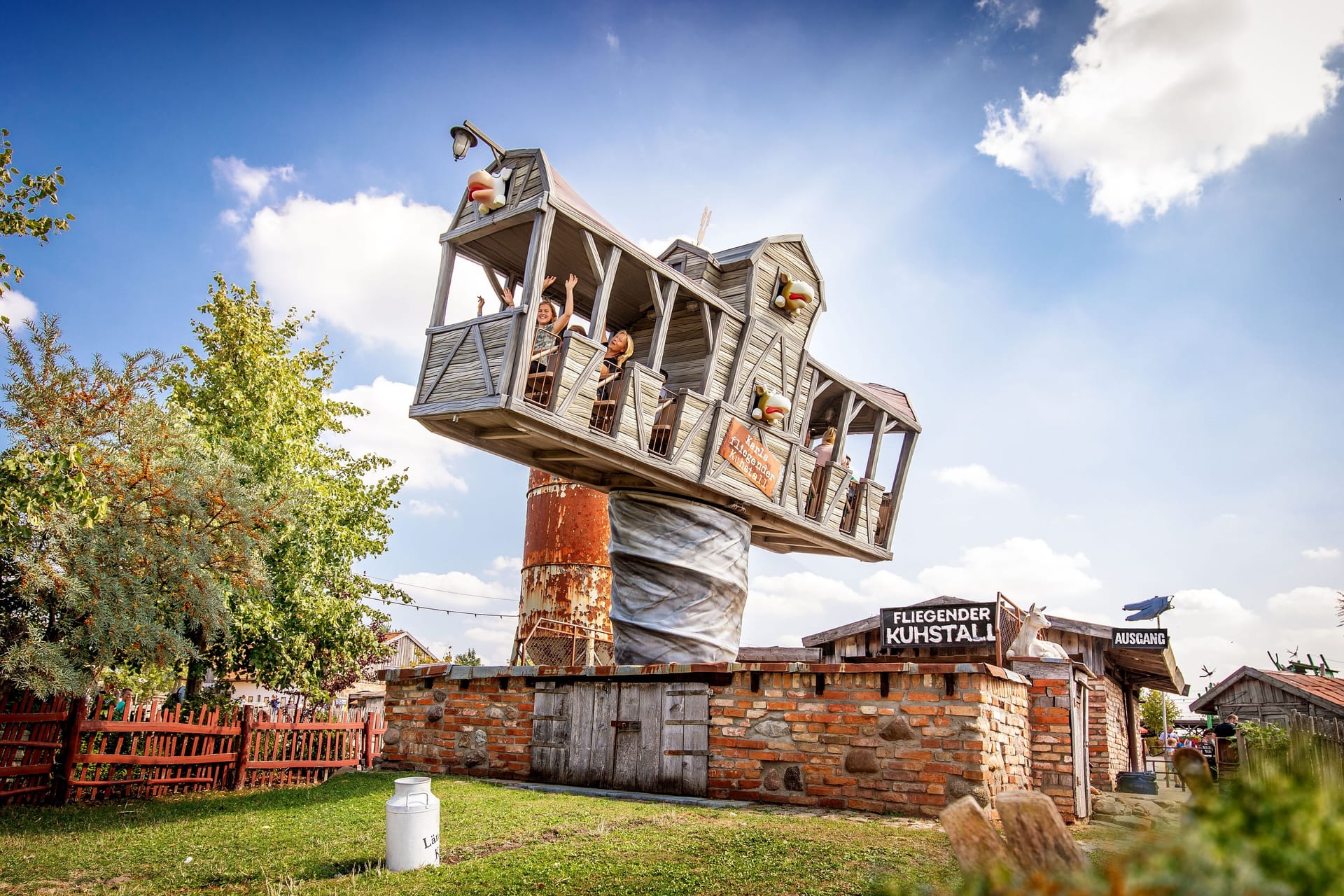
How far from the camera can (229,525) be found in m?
14.2

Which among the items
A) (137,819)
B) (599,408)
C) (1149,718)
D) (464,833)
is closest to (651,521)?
(599,408)

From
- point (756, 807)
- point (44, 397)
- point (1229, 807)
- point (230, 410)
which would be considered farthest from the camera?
point (230, 410)

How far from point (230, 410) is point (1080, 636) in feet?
67.6

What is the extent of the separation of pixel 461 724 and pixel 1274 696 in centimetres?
2406

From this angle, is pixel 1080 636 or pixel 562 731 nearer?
pixel 562 731

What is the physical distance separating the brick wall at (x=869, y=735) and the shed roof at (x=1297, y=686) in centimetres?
1701

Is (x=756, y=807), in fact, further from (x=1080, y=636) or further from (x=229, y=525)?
(x=1080, y=636)

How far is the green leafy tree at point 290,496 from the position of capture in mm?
18109

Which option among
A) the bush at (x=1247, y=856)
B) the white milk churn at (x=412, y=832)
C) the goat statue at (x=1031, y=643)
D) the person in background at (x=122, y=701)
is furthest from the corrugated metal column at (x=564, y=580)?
the bush at (x=1247, y=856)

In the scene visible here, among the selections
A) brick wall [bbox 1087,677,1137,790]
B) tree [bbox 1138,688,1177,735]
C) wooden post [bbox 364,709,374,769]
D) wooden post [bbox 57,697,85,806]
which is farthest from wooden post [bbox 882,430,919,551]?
tree [bbox 1138,688,1177,735]

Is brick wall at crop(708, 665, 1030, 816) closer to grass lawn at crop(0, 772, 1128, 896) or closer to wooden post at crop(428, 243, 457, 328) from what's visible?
grass lawn at crop(0, 772, 1128, 896)

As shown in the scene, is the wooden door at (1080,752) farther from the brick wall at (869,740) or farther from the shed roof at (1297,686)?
the shed roof at (1297,686)

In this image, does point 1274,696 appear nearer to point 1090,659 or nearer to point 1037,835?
point 1090,659

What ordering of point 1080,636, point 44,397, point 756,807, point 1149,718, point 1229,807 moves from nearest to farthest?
point 1229,807
point 756,807
point 44,397
point 1080,636
point 1149,718
